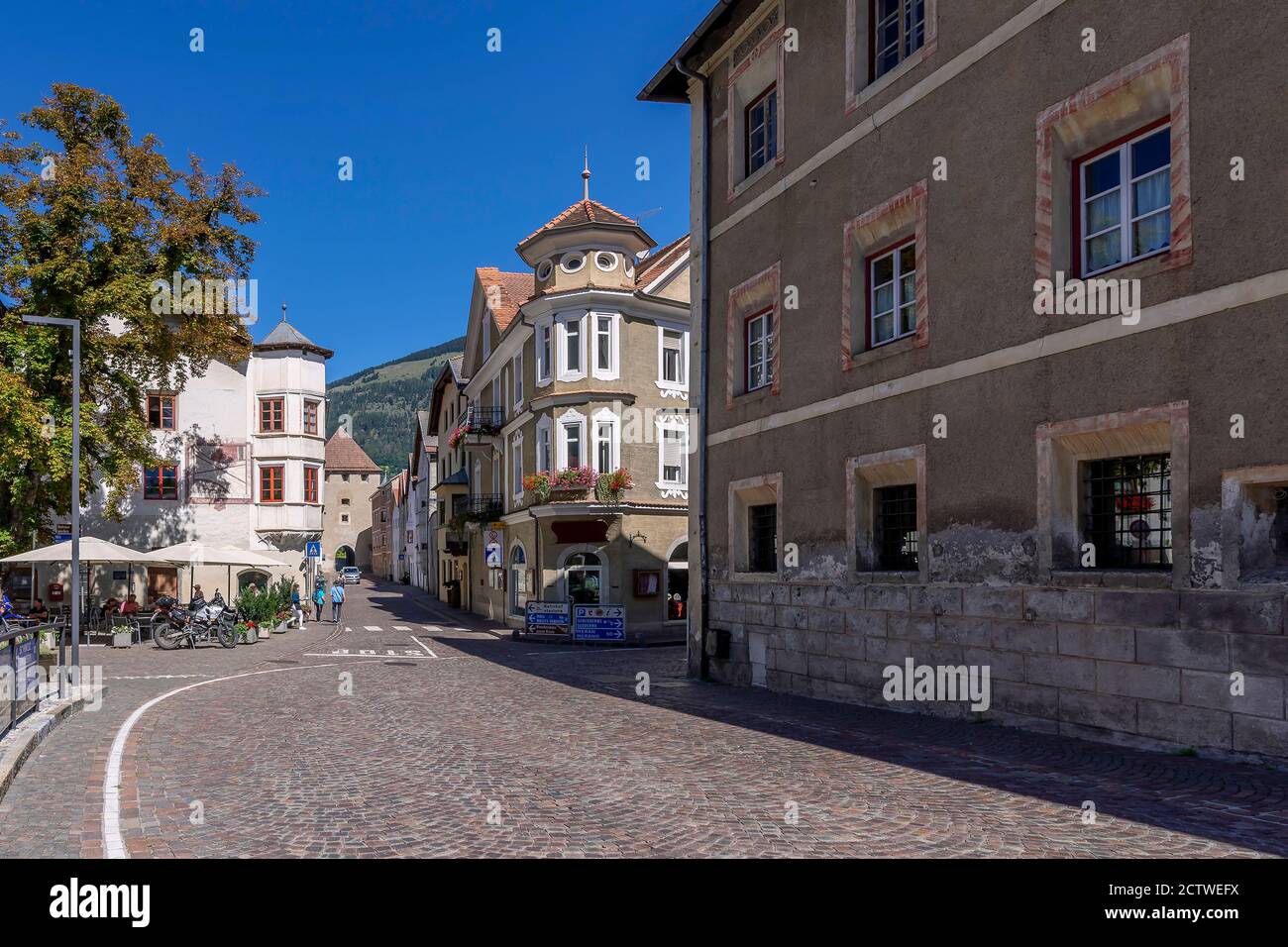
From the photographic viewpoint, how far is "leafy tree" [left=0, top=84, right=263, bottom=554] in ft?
82.5

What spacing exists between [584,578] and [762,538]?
16015mm

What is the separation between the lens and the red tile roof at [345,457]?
349ft

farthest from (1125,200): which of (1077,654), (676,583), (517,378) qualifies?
(517,378)

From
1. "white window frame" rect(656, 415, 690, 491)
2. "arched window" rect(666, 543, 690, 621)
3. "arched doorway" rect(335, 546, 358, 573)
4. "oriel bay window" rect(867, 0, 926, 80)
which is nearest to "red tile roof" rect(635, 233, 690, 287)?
"white window frame" rect(656, 415, 690, 491)

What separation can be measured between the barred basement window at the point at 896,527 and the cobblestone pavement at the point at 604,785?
2.05m

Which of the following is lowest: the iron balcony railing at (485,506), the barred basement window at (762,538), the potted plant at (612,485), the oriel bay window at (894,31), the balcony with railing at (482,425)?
the barred basement window at (762,538)

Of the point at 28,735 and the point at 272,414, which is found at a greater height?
the point at 272,414

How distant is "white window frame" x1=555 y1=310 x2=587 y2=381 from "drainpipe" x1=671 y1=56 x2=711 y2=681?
1350 centimetres

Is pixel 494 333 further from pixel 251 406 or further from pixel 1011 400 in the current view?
pixel 1011 400

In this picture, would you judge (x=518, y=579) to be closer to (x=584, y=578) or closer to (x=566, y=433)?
(x=584, y=578)

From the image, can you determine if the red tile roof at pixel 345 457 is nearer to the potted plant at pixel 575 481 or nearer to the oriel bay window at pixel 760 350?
the potted plant at pixel 575 481

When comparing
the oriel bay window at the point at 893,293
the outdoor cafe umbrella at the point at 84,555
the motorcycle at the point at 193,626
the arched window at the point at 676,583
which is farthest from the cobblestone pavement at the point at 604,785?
the arched window at the point at 676,583

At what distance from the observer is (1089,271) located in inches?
425

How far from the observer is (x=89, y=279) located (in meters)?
26.0
